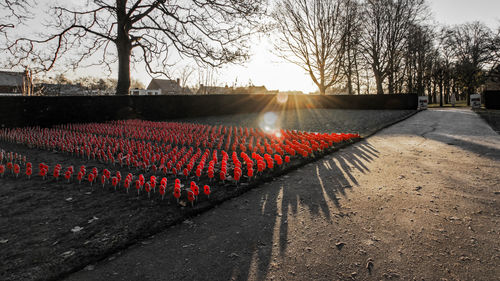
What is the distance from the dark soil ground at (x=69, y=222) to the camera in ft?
7.44

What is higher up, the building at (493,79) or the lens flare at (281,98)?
the building at (493,79)

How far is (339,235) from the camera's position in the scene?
2.73 metres

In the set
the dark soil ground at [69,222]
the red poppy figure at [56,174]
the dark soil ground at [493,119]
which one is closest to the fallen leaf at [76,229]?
the dark soil ground at [69,222]

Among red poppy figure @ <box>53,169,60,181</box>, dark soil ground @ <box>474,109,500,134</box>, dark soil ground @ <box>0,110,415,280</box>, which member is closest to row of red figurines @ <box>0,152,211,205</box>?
red poppy figure @ <box>53,169,60,181</box>

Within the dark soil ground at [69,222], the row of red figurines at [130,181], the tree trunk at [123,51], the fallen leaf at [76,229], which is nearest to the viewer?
the dark soil ground at [69,222]

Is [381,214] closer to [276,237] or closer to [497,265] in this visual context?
[497,265]

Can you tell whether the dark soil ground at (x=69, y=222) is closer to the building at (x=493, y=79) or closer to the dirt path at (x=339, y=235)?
the dirt path at (x=339, y=235)

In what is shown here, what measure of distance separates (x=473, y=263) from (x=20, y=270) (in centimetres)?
376

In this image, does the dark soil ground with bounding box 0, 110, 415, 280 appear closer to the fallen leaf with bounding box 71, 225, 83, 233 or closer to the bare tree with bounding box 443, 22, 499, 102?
the fallen leaf with bounding box 71, 225, 83, 233

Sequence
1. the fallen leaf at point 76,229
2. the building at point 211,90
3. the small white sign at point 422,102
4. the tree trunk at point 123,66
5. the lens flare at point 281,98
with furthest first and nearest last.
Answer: the building at point 211,90
the lens flare at point 281,98
the small white sign at point 422,102
the tree trunk at point 123,66
the fallen leaf at point 76,229

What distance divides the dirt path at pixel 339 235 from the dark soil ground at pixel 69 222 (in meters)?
0.16

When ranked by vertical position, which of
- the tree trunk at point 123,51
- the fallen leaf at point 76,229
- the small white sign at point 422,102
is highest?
the tree trunk at point 123,51

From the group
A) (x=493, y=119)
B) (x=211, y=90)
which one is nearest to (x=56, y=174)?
(x=493, y=119)

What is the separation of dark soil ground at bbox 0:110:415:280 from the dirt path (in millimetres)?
159
